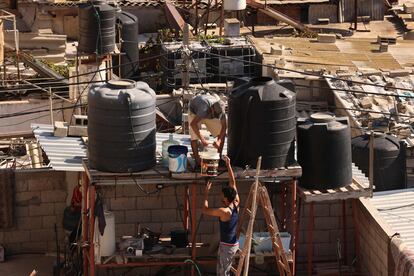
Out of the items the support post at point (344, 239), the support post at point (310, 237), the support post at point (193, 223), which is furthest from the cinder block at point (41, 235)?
the support post at point (344, 239)

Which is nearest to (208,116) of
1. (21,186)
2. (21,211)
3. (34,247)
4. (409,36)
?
(21,186)

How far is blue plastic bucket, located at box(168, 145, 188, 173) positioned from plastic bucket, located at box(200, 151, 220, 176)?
1.02ft

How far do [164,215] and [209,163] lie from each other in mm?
2762

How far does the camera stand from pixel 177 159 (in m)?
20.3

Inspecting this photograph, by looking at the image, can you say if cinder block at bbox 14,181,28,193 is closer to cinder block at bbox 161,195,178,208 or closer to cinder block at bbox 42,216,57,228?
cinder block at bbox 42,216,57,228

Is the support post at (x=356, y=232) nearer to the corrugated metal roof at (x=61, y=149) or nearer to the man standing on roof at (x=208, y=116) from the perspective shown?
the man standing on roof at (x=208, y=116)

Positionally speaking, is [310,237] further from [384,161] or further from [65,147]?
[65,147]

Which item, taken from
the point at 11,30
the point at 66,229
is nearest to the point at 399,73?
the point at 66,229

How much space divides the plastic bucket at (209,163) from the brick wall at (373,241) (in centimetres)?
292

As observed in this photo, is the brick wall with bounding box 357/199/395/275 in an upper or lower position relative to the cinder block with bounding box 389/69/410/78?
lower

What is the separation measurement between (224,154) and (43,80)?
13.8 meters

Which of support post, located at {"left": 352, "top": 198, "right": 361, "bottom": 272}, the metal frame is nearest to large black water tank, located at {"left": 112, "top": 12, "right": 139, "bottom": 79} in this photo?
the metal frame

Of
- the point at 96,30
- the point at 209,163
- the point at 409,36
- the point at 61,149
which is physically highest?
the point at 96,30

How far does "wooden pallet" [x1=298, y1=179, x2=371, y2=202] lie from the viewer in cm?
2119
